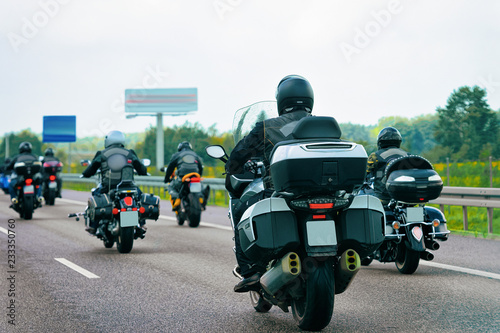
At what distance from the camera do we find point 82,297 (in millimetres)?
7449

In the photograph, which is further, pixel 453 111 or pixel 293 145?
pixel 453 111

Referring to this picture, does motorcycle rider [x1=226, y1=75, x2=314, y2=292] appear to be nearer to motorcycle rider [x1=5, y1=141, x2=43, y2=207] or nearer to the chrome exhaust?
the chrome exhaust

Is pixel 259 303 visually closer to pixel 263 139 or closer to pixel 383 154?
pixel 263 139

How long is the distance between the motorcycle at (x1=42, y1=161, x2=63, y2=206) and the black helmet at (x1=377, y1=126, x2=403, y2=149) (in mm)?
16966

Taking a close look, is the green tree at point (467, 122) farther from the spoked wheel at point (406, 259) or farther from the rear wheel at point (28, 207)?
the spoked wheel at point (406, 259)

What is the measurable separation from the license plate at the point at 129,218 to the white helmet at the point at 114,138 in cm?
144

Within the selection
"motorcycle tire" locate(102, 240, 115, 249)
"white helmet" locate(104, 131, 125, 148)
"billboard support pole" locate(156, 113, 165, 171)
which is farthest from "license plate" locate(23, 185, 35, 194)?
"billboard support pole" locate(156, 113, 165, 171)

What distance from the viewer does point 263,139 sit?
5.76 m

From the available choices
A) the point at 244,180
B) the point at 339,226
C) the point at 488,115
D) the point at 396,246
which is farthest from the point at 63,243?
the point at 488,115

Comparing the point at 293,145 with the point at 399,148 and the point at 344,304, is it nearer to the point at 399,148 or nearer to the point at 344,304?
the point at 344,304

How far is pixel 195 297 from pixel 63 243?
6.06 metres

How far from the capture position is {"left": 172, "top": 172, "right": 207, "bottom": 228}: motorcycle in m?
15.7

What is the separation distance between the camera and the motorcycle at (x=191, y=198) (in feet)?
51.4

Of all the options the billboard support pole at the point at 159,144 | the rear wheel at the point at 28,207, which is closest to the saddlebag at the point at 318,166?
the rear wheel at the point at 28,207
